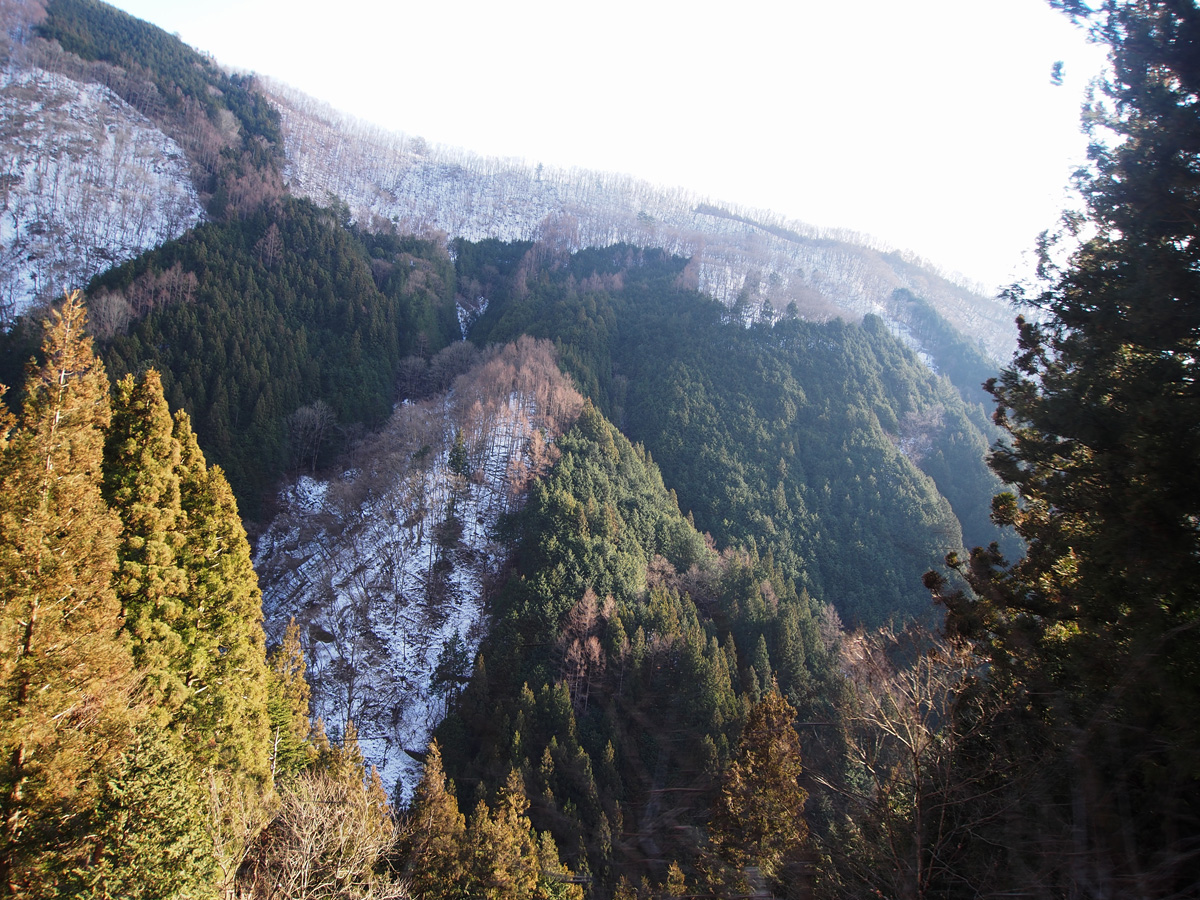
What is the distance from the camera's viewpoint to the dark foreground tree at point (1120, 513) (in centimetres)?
351

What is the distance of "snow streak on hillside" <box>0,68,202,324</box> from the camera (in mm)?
42906

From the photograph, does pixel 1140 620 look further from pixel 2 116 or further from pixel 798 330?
pixel 2 116

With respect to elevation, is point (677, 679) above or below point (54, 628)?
below

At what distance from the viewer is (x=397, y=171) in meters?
84.4

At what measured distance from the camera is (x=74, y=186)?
48.0m

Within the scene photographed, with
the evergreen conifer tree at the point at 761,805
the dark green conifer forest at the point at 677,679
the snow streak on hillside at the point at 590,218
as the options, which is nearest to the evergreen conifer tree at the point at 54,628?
the dark green conifer forest at the point at 677,679

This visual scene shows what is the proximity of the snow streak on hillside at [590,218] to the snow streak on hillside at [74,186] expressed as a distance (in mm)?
14267

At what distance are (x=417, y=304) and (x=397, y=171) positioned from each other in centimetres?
4257

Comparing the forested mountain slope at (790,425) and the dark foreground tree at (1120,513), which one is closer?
the dark foreground tree at (1120,513)

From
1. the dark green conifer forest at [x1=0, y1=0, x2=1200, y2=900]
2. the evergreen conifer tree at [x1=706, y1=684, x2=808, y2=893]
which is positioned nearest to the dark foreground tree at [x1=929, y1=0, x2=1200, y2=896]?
the dark green conifer forest at [x1=0, y1=0, x2=1200, y2=900]

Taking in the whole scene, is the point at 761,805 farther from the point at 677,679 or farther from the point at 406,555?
the point at 406,555

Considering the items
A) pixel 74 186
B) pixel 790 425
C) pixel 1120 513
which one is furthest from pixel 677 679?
pixel 74 186

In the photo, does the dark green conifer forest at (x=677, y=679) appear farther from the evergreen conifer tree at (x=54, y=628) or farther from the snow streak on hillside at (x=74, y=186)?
the snow streak on hillside at (x=74, y=186)

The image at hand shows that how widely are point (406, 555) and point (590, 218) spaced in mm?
69075
